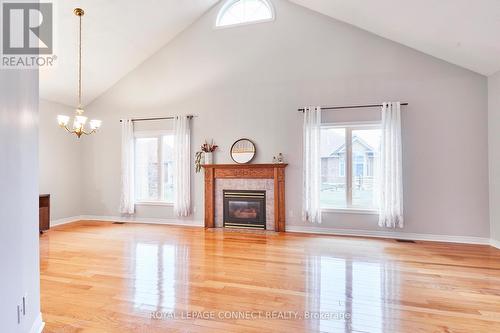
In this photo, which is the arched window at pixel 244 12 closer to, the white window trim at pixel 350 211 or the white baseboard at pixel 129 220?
the white window trim at pixel 350 211

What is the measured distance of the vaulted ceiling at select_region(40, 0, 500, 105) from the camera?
3463 mm

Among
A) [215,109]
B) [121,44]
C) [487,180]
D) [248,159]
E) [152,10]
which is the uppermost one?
[152,10]

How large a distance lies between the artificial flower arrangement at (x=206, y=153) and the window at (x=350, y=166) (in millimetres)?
2337

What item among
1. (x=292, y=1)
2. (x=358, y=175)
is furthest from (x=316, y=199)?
(x=292, y=1)

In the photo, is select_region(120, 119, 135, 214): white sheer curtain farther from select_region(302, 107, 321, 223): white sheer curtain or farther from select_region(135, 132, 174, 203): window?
select_region(302, 107, 321, 223): white sheer curtain

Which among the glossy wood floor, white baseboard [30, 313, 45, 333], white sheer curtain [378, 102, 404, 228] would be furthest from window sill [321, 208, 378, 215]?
white baseboard [30, 313, 45, 333]

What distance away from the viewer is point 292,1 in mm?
5156

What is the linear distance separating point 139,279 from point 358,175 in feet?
13.5

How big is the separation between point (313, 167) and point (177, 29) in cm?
420

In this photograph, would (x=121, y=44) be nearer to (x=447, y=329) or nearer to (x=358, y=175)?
(x=358, y=175)

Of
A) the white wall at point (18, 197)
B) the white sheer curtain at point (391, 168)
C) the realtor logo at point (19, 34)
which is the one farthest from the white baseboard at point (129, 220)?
the realtor logo at point (19, 34)

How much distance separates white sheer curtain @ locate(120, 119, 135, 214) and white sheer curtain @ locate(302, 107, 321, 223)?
4040mm

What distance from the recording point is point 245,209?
18.2 ft

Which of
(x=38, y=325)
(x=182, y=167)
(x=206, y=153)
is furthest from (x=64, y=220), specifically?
(x=38, y=325)
